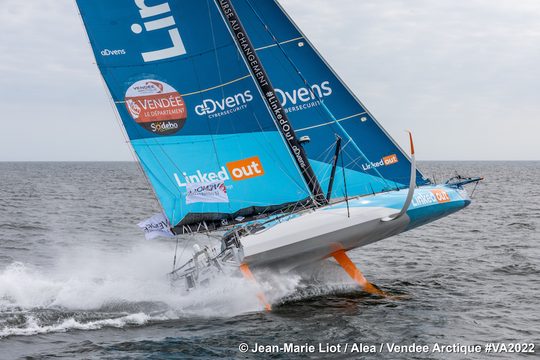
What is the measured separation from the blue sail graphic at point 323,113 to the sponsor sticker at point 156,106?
283 centimetres

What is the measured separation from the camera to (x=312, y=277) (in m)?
14.6

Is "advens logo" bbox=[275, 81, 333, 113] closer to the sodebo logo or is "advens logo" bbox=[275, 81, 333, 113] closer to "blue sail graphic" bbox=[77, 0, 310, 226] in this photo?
"blue sail graphic" bbox=[77, 0, 310, 226]

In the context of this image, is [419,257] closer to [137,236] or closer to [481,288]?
[481,288]

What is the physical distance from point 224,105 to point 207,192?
1.90 m

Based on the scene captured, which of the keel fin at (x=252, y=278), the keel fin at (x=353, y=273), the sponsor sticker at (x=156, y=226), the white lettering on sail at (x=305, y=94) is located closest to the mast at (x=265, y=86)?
the keel fin at (x=353, y=273)

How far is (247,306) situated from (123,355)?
3.43 m

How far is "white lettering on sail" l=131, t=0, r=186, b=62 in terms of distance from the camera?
12.8 meters

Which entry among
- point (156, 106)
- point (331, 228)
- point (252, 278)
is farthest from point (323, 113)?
point (252, 278)

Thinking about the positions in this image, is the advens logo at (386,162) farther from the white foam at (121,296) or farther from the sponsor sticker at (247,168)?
the white foam at (121,296)

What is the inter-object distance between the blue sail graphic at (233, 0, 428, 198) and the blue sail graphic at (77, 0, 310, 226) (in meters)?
1.76

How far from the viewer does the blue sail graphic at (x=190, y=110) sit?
12.8m

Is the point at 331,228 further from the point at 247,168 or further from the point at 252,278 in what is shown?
the point at 247,168

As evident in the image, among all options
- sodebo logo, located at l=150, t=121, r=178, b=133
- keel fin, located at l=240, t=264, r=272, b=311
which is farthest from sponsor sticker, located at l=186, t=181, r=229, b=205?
keel fin, located at l=240, t=264, r=272, b=311

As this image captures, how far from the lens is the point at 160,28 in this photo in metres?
12.8
